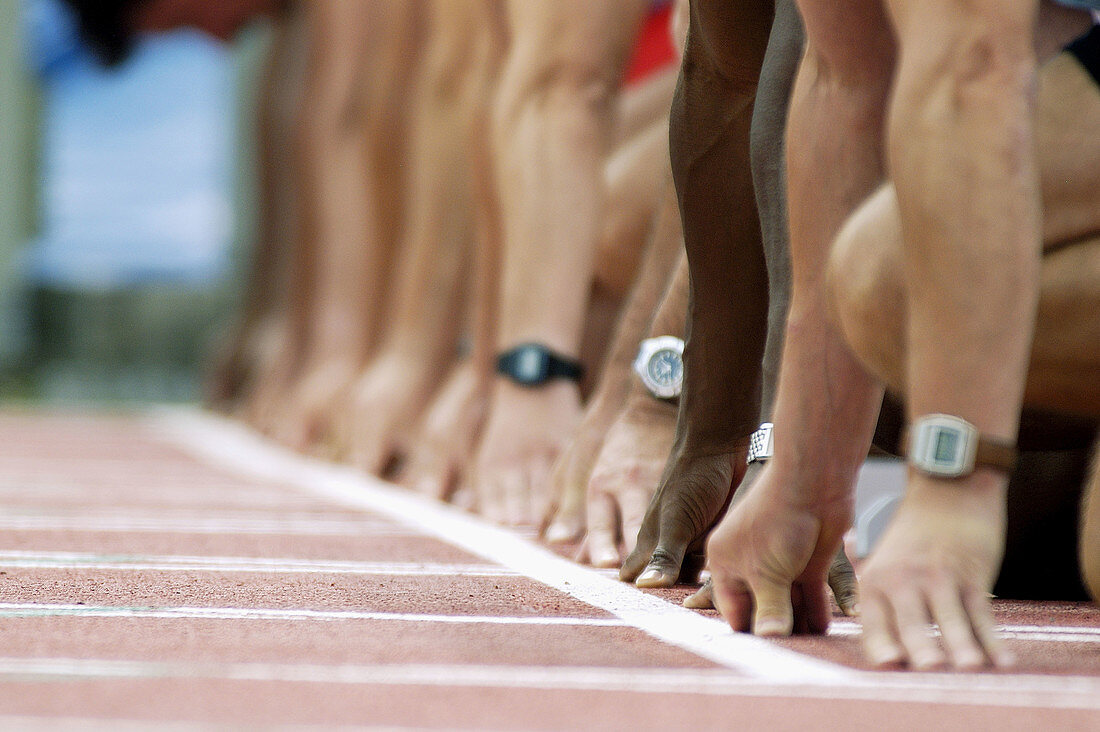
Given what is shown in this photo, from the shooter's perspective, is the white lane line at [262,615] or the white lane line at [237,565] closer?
the white lane line at [262,615]

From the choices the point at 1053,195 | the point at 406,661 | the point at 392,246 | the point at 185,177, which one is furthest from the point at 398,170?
the point at 185,177

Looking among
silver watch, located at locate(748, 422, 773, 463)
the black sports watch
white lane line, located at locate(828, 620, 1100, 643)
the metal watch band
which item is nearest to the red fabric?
the black sports watch

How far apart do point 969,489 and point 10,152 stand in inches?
530

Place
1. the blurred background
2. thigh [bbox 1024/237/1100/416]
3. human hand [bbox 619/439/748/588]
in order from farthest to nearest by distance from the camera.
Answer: the blurred background, human hand [bbox 619/439/748/588], thigh [bbox 1024/237/1100/416]

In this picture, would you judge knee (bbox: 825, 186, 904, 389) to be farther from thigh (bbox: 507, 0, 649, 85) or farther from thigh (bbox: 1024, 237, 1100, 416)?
thigh (bbox: 507, 0, 649, 85)

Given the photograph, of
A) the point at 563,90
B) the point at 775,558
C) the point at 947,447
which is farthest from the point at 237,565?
the point at 563,90

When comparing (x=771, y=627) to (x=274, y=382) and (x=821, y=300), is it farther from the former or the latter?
(x=274, y=382)

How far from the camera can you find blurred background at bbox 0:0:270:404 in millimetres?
13875

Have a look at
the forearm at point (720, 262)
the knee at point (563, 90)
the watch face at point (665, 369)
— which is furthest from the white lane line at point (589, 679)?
the knee at point (563, 90)

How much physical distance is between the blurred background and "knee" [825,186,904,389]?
481 inches

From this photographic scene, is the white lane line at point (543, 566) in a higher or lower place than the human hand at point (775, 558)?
lower

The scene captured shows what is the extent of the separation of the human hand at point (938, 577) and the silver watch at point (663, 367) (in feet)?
3.69

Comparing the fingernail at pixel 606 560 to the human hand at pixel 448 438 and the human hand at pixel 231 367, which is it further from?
the human hand at pixel 231 367

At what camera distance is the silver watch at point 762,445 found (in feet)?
6.59
